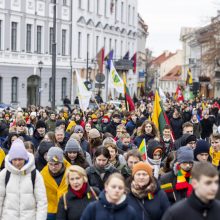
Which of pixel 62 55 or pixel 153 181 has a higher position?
pixel 62 55

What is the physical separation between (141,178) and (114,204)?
0.87 m

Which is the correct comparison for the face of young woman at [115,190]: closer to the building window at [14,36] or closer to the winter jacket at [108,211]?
the winter jacket at [108,211]

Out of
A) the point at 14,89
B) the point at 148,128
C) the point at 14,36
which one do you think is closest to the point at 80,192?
the point at 148,128

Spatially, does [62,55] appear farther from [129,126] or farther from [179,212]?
[179,212]

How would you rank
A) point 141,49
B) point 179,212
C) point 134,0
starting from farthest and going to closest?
point 141,49, point 134,0, point 179,212

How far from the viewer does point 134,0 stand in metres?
68.5

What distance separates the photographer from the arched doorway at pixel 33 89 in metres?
45.6

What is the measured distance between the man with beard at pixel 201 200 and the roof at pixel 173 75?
122705mm

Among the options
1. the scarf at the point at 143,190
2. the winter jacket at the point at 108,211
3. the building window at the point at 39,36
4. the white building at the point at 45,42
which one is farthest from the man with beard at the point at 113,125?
the building window at the point at 39,36

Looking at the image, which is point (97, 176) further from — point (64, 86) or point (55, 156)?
point (64, 86)

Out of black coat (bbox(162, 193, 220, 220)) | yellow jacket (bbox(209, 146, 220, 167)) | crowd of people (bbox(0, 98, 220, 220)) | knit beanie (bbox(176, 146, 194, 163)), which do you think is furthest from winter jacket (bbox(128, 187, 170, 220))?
yellow jacket (bbox(209, 146, 220, 167))

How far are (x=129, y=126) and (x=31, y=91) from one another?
28298mm

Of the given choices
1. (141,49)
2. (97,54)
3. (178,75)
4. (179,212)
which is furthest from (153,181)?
(178,75)

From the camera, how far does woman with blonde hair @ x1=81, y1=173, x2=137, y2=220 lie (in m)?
6.25
